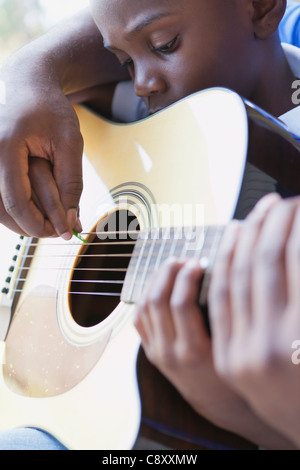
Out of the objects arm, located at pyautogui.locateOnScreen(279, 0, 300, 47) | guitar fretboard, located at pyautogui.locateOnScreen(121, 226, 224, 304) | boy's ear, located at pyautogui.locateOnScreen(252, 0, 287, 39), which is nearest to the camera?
guitar fretboard, located at pyautogui.locateOnScreen(121, 226, 224, 304)

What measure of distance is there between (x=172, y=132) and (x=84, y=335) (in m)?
0.31

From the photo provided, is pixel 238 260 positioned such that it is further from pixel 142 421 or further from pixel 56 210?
pixel 56 210

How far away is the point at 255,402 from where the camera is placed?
0.40 meters

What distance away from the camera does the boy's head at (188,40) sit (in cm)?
78

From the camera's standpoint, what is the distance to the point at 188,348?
448 mm

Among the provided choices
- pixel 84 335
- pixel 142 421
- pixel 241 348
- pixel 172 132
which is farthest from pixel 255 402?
pixel 172 132

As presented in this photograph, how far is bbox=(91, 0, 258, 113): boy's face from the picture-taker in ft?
2.57

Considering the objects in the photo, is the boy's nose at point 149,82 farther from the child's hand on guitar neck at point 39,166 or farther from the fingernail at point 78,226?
the fingernail at point 78,226

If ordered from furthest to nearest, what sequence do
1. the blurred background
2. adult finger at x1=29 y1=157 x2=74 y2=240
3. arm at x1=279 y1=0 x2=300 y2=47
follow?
the blurred background → arm at x1=279 y1=0 x2=300 y2=47 → adult finger at x1=29 y1=157 x2=74 y2=240

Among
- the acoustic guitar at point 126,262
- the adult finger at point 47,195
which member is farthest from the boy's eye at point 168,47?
the adult finger at point 47,195

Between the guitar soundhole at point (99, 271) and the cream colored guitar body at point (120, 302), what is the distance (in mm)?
14

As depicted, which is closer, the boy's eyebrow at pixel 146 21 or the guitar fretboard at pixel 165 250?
the guitar fretboard at pixel 165 250

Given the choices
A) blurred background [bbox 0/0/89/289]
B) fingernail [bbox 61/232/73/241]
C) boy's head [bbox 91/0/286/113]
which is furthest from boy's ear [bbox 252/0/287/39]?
blurred background [bbox 0/0/89/289]

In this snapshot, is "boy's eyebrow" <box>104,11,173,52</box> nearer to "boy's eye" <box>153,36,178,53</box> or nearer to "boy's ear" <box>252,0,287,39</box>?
"boy's eye" <box>153,36,178,53</box>
